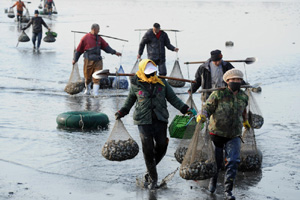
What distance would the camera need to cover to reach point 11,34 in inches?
1314

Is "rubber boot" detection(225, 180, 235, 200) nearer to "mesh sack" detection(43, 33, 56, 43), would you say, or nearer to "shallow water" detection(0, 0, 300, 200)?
"shallow water" detection(0, 0, 300, 200)

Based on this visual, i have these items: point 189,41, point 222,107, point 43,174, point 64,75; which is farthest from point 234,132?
point 189,41

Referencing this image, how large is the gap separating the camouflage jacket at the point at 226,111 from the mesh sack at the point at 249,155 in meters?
1.17

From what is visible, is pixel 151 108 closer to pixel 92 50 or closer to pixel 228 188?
pixel 228 188

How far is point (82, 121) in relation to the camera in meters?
12.0

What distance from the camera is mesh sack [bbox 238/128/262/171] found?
9.18m

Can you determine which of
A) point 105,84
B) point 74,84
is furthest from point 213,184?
point 105,84

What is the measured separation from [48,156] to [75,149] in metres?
0.58

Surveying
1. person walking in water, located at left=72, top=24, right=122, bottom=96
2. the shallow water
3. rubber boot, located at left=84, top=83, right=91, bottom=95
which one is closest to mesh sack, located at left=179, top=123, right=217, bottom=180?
the shallow water

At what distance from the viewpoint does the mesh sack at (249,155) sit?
30.1 ft

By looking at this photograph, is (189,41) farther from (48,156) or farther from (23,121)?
(48,156)

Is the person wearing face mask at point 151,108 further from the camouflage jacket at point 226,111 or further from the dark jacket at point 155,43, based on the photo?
the dark jacket at point 155,43

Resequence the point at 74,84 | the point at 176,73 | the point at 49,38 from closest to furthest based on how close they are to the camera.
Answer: the point at 74,84 → the point at 176,73 → the point at 49,38

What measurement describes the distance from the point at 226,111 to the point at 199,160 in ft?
2.29
